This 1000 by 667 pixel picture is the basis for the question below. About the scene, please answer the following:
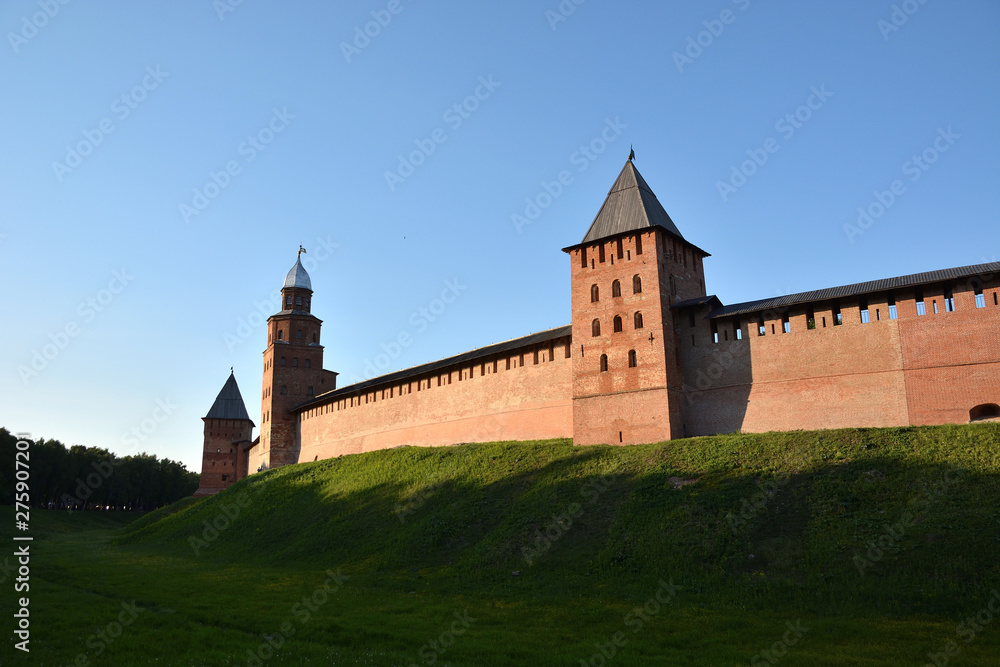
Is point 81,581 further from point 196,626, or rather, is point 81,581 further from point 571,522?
point 571,522

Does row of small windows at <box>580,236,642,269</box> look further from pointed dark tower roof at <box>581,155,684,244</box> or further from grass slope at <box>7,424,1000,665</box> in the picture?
grass slope at <box>7,424,1000,665</box>

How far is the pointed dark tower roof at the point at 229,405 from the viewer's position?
182ft

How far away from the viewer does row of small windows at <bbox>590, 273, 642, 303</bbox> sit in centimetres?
2408

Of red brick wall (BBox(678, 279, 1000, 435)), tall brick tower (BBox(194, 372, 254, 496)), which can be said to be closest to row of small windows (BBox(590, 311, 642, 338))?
red brick wall (BBox(678, 279, 1000, 435))

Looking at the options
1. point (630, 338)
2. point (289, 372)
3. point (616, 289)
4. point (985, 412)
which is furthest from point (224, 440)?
point (985, 412)

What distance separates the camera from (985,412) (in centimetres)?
1864

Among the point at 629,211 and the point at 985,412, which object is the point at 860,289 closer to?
the point at 985,412

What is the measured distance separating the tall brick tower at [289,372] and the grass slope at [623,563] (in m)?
18.5

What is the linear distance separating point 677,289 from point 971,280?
8500 mm

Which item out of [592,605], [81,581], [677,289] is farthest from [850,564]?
[81,581]

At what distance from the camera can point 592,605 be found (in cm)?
1299

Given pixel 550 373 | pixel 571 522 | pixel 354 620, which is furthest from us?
pixel 550 373

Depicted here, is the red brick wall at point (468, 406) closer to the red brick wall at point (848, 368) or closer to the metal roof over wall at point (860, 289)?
the red brick wall at point (848, 368)

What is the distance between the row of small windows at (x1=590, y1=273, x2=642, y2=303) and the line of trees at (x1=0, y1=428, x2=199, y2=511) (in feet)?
132
